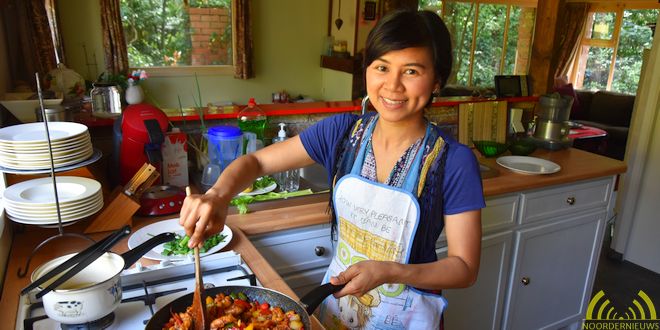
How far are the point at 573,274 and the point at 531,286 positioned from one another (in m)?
0.29

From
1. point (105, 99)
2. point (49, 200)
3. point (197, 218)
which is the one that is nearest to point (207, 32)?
point (105, 99)

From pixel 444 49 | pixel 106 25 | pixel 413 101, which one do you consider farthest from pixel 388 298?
pixel 106 25

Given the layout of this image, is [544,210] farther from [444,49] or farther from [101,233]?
[101,233]

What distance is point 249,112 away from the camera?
1.97 metres

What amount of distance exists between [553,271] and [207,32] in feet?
14.5

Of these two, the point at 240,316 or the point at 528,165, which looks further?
the point at 528,165

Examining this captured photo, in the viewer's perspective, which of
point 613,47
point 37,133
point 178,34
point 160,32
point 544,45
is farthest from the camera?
point 613,47

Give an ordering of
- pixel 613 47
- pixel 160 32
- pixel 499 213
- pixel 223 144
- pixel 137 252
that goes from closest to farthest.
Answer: pixel 137 252
pixel 223 144
pixel 499 213
pixel 160 32
pixel 613 47

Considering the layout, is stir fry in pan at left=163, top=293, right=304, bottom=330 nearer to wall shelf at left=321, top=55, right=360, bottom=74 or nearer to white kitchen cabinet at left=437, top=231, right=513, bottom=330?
white kitchen cabinet at left=437, top=231, right=513, bottom=330

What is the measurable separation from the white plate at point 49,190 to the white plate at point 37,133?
0.48 ft

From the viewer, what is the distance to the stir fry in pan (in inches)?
34.0

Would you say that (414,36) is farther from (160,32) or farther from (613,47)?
(613,47)

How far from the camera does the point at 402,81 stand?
105 centimetres

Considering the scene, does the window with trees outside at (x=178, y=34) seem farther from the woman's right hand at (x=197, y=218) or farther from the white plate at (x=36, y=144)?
the woman's right hand at (x=197, y=218)
